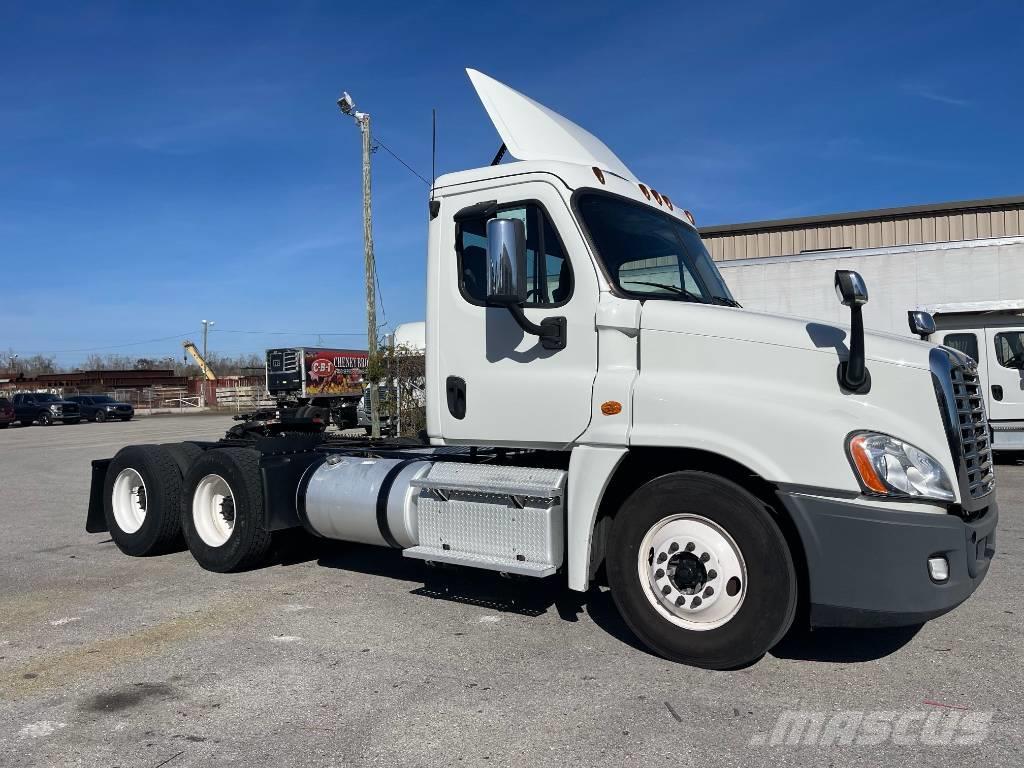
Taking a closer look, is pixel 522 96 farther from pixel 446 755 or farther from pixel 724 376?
pixel 446 755

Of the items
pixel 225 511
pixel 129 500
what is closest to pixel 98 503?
pixel 129 500

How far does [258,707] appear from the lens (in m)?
4.05

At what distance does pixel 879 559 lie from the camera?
12.8 feet

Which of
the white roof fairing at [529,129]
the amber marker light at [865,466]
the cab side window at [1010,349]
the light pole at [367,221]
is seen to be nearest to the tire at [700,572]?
the amber marker light at [865,466]

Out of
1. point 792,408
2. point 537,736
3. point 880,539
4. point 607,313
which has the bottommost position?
point 537,736

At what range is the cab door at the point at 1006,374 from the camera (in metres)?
13.0

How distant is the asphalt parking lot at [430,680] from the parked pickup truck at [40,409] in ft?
126

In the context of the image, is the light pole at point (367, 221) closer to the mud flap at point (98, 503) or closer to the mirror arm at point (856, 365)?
the mud flap at point (98, 503)

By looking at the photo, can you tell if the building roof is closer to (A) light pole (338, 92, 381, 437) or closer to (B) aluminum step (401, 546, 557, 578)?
(A) light pole (338, 92, 381, 437)

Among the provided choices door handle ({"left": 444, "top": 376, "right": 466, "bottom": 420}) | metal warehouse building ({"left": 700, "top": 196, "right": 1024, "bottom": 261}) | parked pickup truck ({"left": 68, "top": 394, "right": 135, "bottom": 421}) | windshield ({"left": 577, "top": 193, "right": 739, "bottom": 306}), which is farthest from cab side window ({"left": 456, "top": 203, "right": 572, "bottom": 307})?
parked pickup truck ({"left": 68, "top": 394, "right": 135, "bottom": 421})

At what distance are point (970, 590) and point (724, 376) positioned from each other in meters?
1.51

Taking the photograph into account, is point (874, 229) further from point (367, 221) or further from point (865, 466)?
point (865, 466)

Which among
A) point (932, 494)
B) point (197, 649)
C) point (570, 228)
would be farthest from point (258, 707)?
point (932, 494)

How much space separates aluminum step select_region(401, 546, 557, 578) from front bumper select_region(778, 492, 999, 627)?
4.58 feet
